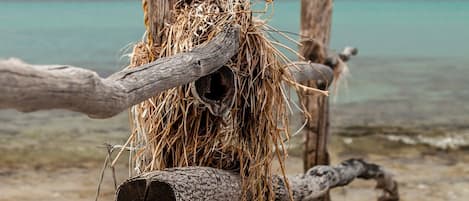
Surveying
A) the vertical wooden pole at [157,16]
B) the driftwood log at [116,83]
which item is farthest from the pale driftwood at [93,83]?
the vertical wooden pole at [157,16]

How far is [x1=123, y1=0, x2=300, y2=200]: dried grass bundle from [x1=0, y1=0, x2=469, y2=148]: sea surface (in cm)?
21

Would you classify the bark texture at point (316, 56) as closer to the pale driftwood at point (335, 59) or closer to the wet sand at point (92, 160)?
the pale driftwood at point (335, 59)

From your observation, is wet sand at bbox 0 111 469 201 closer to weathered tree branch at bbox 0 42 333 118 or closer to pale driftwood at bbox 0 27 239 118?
weathered tree branch at bbox 0 42 333 118

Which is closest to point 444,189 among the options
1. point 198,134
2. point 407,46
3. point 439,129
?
point 439,129

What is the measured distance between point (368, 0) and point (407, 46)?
3505cm

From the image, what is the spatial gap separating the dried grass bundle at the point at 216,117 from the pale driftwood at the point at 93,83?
231mm

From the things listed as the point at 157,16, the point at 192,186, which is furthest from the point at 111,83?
the point at 157,16

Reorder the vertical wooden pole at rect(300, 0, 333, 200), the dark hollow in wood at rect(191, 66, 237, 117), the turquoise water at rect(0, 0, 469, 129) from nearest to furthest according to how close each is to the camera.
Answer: the dark hollow in wood at rect(191, 66, 237, 117) < the vertical wooden pole at rect(300, 0, 333, 200) < the turquoise water at rect(0, 0, 469, 129)

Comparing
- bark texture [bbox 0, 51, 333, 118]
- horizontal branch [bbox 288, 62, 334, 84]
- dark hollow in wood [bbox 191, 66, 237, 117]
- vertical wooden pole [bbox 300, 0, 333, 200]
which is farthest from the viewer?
vertical wooden pole [bbox 300, 0, 333, 200]

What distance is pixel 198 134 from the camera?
3006 mm

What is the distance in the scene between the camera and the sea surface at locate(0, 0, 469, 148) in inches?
383

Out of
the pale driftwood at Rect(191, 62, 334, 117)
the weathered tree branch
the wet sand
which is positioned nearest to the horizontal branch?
the pale driftwood at Rect(191, 62, 334, 117)

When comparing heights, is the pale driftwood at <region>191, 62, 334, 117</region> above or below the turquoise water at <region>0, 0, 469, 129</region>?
above

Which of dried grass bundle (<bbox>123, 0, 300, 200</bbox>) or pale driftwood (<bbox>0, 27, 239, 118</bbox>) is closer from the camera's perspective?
pale driftwood (<bbox>0, 27, 239, 118</bbox>)
